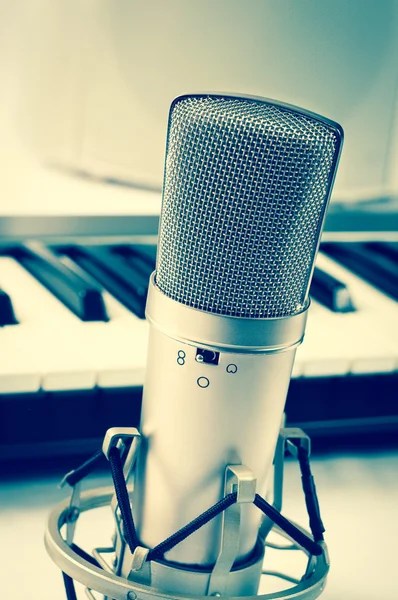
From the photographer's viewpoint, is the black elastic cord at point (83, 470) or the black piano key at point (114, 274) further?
the black piano key at point (114, 274)

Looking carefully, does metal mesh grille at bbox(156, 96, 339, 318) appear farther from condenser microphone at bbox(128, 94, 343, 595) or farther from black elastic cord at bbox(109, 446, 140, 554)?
black elastic cord at bbox(109, 446, 140, 554)

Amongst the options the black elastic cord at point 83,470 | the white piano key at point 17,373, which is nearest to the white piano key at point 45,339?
the white piano key at point 17,373

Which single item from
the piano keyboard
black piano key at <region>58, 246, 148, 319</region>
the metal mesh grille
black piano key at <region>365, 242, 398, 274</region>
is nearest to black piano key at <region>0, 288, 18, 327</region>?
the piano keyboard

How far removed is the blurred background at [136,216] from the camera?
2.80 ft

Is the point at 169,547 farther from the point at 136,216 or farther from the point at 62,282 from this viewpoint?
the point at 136,216

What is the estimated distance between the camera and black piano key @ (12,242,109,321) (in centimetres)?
96

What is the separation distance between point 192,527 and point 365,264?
0.76 metres

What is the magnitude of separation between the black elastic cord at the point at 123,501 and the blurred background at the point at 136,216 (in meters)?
0.26

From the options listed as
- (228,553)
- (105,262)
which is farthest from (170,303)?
(105,262)

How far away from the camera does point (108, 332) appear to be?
92cm

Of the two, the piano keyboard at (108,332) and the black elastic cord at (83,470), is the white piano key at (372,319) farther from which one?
the black elastic cord at (83,470)

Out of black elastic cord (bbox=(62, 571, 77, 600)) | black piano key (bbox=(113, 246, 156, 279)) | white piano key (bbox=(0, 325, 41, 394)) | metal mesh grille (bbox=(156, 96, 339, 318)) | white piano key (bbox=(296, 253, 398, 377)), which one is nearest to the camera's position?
metal mesh grille (bbox=(156, 96, 339, 318))

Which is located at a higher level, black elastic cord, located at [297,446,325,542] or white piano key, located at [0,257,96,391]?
black elastic cord, located at [297,446,325,542]

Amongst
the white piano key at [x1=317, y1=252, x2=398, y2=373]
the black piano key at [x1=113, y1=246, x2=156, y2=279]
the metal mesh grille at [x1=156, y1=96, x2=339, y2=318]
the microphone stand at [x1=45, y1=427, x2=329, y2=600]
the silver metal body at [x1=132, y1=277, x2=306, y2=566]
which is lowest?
the white piano key at [x1=317, y1=252, x2=398, y2=373]
